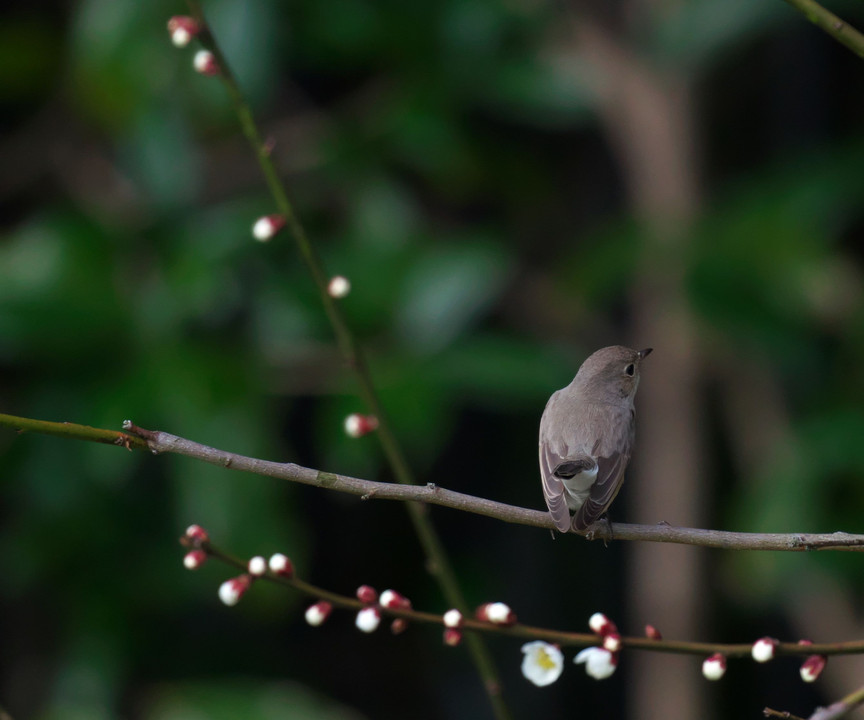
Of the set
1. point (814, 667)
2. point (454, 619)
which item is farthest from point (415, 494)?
point (814, 667)

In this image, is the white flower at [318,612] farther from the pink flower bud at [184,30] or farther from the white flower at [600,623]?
the pink flower bud at [184,30]

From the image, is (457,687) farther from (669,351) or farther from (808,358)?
(808,358)

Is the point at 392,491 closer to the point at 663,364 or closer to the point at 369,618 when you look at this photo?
the point at 369,618

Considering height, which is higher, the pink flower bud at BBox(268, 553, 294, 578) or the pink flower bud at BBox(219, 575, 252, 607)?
the pink flower bud at BBox(268, 553, 294, 578)

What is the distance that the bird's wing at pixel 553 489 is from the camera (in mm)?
1448

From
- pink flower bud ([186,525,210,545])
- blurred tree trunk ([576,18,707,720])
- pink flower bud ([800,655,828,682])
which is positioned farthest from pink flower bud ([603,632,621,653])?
blurred tree trunk ([576,18,707,720])

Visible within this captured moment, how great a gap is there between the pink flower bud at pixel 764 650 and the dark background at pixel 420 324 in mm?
1495

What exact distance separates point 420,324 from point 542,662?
1523mm

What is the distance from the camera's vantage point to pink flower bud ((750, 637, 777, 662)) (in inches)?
44.2

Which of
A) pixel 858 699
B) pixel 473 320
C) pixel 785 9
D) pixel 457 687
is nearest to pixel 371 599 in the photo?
pixel 858 699

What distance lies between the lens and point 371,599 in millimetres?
1283

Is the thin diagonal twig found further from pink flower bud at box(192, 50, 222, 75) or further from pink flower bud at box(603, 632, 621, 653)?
pink flower bud at box(603, 632, 621, 653)

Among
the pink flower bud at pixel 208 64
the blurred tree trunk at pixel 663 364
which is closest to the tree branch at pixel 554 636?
the pink flower bud at pixel 208 64

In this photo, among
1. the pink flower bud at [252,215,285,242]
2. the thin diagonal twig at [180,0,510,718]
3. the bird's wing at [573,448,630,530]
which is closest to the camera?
the thin diagonal twig at [180,0,510,718]
